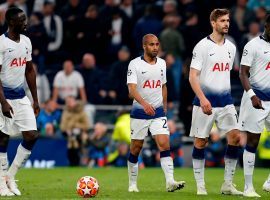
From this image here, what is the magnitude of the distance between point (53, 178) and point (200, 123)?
562 cm

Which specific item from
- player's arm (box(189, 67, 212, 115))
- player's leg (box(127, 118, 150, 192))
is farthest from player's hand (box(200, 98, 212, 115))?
player's leg (box(127, 118, 150, 192))

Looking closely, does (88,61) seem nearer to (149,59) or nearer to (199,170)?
(149,59)

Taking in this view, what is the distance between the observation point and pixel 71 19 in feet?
93.0

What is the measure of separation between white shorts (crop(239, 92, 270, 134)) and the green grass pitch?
1068mm

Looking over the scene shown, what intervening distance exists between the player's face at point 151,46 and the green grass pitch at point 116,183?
2.26 m

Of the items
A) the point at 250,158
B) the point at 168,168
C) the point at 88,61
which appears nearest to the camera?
the point at 250,158

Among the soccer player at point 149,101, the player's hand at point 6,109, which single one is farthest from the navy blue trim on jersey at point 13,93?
the soccer player at point 149,101

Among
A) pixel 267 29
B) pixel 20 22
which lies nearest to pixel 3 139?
pixel 20 22

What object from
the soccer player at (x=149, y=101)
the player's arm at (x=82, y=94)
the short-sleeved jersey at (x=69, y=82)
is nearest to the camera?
the soccer player at (x=149, y=101)

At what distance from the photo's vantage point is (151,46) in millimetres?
16328

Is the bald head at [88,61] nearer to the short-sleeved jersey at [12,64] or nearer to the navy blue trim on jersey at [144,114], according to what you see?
the navy blue trim on jersey at [144,114]

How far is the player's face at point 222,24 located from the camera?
15672 millimetres

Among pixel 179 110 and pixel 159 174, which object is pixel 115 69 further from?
pixel 159 174

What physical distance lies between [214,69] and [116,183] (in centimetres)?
424
